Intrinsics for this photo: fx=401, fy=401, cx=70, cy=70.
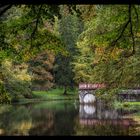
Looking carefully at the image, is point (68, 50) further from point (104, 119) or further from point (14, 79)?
point (104, 119)

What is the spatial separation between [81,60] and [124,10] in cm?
5238

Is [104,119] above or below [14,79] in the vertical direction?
below

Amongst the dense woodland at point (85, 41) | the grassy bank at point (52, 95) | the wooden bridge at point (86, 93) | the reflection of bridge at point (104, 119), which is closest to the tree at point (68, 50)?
the grassy bank at point (52, 95)

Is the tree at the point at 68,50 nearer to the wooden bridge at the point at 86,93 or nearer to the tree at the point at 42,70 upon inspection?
the tree at the point at 42,70

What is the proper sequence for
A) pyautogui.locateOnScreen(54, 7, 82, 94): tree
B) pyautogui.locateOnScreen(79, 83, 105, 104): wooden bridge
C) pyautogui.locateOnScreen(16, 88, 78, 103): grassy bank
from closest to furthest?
1. pyautogui.locateOnScreen(79, 83, 105, 104): wooden bridge
2. pyautogui.locateOnScreen(16, 88, 78, 103): grassy bank
3. pyautogui.locateOnScreen(54, 7, 82, 94): tree

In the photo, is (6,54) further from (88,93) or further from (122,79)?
(88,93)

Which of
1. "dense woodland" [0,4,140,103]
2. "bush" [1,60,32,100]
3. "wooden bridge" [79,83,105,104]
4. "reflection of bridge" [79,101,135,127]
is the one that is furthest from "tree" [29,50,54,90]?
"reflection of bridge" [79,101,135,127]

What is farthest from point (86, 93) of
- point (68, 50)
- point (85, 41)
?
point (85, 41)

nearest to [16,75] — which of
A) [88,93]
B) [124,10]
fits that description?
[88,93]

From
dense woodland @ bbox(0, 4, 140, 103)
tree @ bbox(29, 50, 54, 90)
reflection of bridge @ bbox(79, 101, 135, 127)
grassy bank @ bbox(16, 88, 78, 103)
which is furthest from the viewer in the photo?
tree @ bbox(29, 50, 54, 90)

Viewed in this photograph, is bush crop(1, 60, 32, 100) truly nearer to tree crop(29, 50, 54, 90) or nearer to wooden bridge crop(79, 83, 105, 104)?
wooden bridge crop(79, 83, 105, 104)

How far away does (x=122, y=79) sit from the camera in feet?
77.2

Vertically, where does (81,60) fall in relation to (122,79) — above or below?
above

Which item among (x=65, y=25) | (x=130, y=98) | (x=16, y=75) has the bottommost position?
(x=130, y=98)
